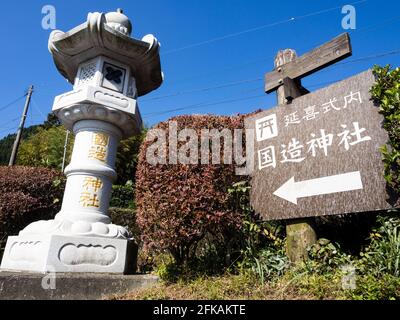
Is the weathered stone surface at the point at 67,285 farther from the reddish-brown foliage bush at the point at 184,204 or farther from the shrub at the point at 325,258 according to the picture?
the shrub at the point at 325,258

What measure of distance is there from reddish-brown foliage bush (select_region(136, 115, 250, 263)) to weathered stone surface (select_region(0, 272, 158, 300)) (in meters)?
0.55

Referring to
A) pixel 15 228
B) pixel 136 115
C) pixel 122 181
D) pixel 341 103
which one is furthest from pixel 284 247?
pixel 122 181

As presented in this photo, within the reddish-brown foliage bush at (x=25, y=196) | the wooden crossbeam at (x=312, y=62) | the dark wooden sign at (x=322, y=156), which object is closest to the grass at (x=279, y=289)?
the dark wooden sign at (x=322, y=156)

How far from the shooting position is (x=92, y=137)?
4.76 m

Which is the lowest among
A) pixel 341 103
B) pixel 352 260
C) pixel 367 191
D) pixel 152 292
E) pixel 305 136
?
pixel 152 292

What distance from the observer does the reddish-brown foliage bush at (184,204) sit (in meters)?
3.65

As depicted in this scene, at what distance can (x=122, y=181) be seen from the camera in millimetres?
16969

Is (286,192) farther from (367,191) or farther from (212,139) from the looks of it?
(212,139)

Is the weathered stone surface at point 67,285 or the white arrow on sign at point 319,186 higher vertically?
the white arrow on sign at point 319,186

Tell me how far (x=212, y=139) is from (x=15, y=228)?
17.5 feet

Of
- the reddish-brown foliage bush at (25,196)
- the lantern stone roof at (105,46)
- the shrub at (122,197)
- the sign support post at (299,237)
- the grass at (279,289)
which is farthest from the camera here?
the shrub at (122,197)

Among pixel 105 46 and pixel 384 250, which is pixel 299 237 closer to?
pixel 384 250

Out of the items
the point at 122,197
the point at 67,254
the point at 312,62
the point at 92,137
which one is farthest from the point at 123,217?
the point at 312,62

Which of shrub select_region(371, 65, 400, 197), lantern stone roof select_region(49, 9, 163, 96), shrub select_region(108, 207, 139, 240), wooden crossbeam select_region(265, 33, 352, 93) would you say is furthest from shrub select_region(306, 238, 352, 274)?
shrub select_region(108, 207, 139, 240)
